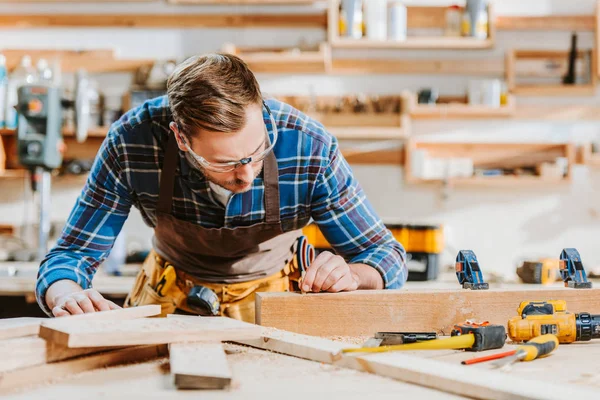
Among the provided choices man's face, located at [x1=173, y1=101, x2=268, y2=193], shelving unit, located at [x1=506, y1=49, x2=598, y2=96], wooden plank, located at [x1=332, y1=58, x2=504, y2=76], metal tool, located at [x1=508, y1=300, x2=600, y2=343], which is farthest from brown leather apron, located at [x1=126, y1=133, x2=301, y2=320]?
shelving unit, located at [x1=506, y1=49, x2=598, y2=96]

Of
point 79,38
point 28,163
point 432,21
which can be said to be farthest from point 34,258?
point 432,21

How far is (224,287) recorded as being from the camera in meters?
1.91

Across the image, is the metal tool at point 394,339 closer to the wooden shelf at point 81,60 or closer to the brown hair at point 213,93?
the brown hair at point 213,93

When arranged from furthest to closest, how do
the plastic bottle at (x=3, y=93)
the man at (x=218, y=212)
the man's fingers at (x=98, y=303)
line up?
the plastic bottle at (x=3, y=93) < the man at (x=218, y=212) < the man's fingers at (x=98, y=303)

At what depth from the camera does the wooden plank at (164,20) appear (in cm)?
413

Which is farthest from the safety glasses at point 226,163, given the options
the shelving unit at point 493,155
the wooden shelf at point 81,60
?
the wooden shelf at point 81,60

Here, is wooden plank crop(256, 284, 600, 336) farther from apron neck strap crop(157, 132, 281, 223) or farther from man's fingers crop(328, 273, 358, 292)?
apron neck strap crop(157, 132, 281, 223)

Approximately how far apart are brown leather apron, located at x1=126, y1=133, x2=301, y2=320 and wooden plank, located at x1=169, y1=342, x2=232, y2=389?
79cm

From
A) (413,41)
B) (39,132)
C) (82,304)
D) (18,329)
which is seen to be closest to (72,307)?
(82,304)

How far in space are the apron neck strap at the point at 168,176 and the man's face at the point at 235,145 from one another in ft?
0.68

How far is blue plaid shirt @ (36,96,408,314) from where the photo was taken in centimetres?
179

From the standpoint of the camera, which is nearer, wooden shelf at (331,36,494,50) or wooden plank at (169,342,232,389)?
wooden plank at (169,342,232,389)

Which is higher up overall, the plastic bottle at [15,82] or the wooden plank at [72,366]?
the plastic bottle at [15,82]

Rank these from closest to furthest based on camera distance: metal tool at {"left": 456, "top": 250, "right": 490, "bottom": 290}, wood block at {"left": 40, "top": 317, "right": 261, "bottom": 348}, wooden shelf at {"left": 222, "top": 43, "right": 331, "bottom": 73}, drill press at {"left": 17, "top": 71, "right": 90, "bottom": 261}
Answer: wood block at {"left": 40, "top": 317, "right": 261, "bottom": 348}
metal tool at {"left": 456, "top": 250, "right": 490, "bottom": 290}
drill press at {"left": 17, "top": 71, "right": 90, "bottom": 261}
wooden shelf at {"left": 222, "top": 43, "right": 331, "bottom": 73}
